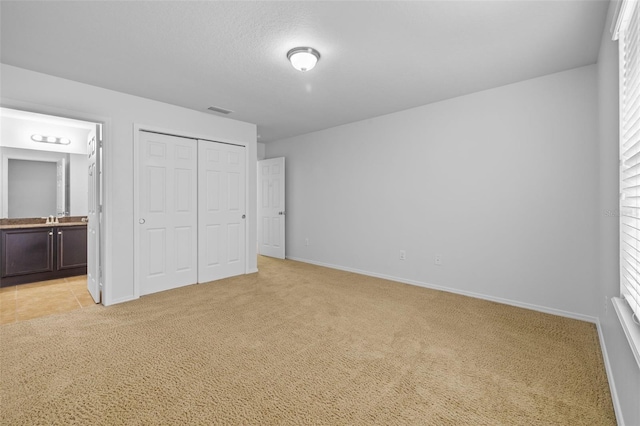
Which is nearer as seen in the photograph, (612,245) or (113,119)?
(612,245)

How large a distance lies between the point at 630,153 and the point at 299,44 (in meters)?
2.32

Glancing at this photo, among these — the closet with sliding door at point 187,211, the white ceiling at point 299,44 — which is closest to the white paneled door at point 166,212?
the closet with sliding door at point 187,211

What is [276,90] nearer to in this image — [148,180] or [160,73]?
[160,73]

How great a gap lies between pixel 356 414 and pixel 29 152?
20.1ft

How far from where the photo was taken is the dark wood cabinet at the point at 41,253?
419cm

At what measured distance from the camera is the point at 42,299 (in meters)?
3.66

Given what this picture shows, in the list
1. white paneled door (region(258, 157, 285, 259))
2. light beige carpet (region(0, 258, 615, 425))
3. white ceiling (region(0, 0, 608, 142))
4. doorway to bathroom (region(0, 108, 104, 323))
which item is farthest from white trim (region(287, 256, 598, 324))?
doorway to bathroom (region(0, 108, 104, 323))

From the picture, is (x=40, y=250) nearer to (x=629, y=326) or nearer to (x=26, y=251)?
(x=26, y=251)

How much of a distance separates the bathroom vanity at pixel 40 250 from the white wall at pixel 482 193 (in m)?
4.15

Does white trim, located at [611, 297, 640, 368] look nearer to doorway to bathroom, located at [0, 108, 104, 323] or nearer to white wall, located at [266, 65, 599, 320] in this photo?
white wall, located at [266, 65, 599, 320]

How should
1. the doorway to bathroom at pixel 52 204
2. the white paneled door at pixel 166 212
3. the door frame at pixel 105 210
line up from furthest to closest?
the white paneled door at pixel 166 212, the doorway to bathroom at pixel 52 204, the door frame at pixel 105 210

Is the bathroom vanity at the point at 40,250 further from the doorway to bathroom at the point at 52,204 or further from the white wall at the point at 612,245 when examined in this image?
the white wall at the point at 612,245

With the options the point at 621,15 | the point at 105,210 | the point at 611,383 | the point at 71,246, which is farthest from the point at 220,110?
the point at 611,383

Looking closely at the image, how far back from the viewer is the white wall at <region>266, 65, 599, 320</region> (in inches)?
118
